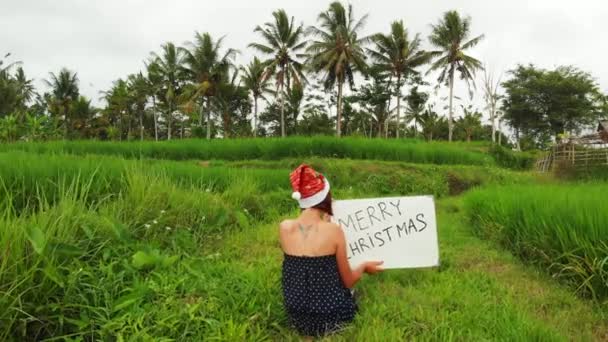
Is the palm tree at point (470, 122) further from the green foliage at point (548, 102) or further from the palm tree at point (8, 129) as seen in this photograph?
the palm tree at point (8, 129)

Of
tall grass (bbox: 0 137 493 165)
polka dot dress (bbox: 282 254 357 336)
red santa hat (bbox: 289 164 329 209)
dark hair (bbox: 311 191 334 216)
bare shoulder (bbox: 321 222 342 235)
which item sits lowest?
polka dot dress (bbox: 282 254 357 336)

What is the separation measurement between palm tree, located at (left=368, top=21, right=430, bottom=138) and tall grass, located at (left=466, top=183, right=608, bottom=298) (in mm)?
24684

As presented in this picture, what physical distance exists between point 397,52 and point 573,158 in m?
15.3

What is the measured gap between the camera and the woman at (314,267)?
223cm

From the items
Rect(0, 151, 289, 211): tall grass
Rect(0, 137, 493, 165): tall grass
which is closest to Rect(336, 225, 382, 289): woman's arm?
Rect(0, 151, 289, 211): tall grass

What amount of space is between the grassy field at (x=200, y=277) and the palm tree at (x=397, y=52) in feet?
81.6

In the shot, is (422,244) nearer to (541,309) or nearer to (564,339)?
(541,309)

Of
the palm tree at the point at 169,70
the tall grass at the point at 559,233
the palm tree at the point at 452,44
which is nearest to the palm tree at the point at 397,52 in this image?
the palm tree at the point at 452,44

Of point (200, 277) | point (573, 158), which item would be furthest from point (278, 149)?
point (573, 158)

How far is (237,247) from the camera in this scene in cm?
372

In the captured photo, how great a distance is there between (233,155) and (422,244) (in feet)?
29.9

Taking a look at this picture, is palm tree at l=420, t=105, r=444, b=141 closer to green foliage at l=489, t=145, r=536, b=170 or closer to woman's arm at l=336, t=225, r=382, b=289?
green foliage at l=489, t=145, r=536, b=170

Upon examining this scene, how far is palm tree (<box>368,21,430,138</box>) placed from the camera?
27.8 m

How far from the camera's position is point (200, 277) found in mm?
2686
